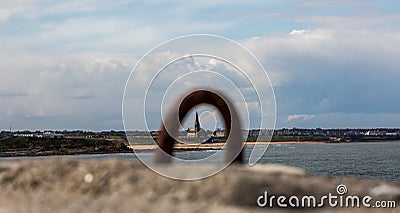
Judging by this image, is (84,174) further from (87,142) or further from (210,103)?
(87,142)

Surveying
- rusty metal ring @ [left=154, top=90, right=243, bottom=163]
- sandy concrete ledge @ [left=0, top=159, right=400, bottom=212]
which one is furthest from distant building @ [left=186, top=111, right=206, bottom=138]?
sandy concrete ledge @ [left=0, top=159, right=400, bottom=212]

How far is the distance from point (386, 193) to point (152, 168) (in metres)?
2.22

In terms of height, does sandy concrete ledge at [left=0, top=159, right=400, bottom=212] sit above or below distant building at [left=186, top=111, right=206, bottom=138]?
below

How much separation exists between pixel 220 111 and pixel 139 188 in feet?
18.2

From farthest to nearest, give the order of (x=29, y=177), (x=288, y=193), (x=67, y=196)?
(x=29, y=177) → (x=67, y=196) → (x=288, y=193)

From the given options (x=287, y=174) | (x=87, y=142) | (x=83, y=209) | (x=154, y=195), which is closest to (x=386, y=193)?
(x=287, y=174)

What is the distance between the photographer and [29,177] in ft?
23.6

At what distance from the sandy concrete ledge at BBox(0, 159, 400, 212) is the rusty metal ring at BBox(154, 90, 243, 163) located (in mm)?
4295

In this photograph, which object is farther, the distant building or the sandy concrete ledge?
the distant building

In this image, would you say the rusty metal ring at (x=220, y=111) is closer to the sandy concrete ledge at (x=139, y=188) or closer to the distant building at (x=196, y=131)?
the distant building at (x=196, y=131)

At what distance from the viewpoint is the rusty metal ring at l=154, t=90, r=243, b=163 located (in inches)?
460

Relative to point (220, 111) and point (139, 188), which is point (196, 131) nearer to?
point (220, 111)

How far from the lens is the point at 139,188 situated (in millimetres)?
6516

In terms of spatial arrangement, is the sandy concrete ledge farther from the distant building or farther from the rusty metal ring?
the distant building
